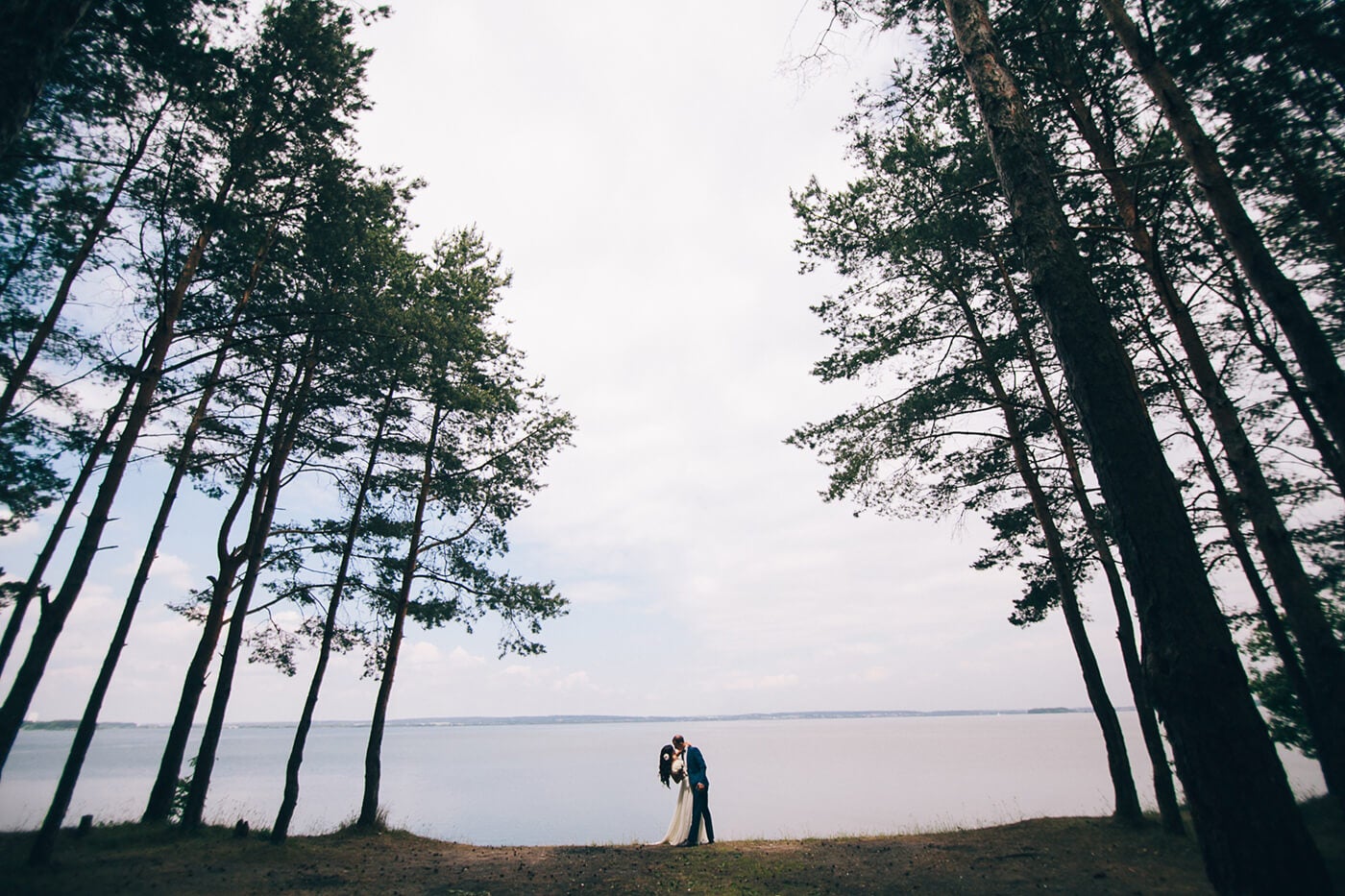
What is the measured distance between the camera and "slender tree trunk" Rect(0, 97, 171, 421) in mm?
8992

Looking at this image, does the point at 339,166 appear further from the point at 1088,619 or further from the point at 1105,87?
the point at 1088,619

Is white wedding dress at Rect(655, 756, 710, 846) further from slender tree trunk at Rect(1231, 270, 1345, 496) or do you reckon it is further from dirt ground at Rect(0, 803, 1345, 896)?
slender tree trunk at Rect(1231, 270, 1345, 496)

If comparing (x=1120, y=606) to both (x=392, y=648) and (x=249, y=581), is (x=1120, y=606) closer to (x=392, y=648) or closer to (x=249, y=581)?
(x=392, y=648)

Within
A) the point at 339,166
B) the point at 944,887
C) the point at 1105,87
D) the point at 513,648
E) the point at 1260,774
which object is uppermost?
the point at 339,166

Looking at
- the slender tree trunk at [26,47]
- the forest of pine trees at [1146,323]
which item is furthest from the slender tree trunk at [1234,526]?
the slender tree trunk at [26,47]

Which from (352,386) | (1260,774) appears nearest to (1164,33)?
(1260,774)

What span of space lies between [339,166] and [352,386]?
4.04m

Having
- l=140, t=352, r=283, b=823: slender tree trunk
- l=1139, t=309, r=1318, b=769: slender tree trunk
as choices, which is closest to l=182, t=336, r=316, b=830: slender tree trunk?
l=140, t=352, r=283, b=823: slender tree trunk

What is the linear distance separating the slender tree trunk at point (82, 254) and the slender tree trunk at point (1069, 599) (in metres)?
14.2

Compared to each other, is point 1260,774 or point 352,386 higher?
point 352,386

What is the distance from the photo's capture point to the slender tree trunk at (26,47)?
12.3ft

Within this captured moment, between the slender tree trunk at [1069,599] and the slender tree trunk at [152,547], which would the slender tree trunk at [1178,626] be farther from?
the slender tree trunk at [152,547]

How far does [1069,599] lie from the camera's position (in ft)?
35.2

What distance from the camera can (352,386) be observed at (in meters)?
11.8
